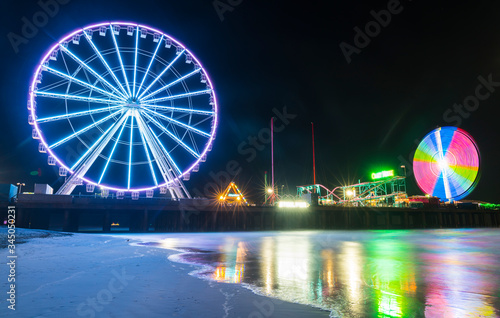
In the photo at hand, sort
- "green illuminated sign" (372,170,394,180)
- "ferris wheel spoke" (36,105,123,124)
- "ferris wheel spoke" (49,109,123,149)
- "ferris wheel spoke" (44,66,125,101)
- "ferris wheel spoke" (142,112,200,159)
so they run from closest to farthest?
"ferris wheel spoke" (36,105,123,124), "ferris wheel spoke" (49,109,123,149), "ferris wheel spoke" (44,66,125,101), "ferris wheel spoke" (142,112,200,159), "green illuminated sign" (372,170,394,180)

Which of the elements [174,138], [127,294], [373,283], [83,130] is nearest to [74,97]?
[83,130]

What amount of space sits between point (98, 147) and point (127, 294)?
2702cm

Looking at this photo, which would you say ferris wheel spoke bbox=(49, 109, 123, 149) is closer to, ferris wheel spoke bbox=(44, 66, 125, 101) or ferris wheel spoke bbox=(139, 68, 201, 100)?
ferris wheel spoke bbox=(44, 66, 125, 101)

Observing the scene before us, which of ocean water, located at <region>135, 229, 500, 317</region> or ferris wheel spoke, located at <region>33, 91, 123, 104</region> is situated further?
ferris wheel spoke, located at <region>33, 91, 123, 104</region>

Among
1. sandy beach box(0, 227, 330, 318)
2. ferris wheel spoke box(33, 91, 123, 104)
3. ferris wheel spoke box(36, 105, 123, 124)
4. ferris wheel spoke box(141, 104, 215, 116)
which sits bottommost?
sandy beach box(0, 227, 330, 318)

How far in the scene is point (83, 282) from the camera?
23.7 feet

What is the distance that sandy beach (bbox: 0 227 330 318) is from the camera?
5.06 m

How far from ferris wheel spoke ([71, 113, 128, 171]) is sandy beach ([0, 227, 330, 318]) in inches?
845

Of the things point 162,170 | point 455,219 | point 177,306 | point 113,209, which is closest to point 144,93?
point 162,170

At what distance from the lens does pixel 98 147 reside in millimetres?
30141

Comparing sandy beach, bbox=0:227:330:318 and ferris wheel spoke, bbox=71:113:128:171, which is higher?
ferris wheel spoke, bbox=71:113:128:171

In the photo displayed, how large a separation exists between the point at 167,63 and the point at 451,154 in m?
56.1

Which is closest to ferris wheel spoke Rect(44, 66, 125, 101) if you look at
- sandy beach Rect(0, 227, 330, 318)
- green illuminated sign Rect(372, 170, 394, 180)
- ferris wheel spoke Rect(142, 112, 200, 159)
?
ferris wheel spoke Rect(142, 112, 200, 159)

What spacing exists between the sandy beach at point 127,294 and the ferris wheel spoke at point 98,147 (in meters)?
21.5
